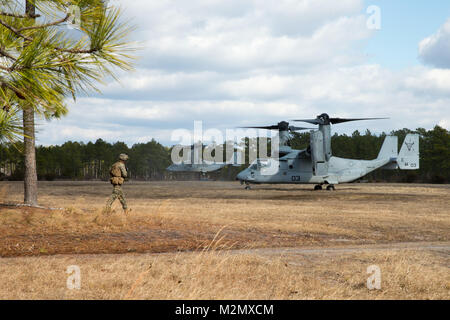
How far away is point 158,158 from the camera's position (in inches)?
5576

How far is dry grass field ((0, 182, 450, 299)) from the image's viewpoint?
6.47m

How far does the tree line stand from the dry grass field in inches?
1976

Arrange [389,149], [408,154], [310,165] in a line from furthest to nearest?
1. [389,149]
2. [408,154]
3. [310,165]

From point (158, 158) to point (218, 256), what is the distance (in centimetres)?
13449

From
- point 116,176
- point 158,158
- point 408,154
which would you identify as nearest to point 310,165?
point 408,154

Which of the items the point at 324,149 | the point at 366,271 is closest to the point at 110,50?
the point at 366,271

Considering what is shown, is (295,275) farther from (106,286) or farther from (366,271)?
(106,286)

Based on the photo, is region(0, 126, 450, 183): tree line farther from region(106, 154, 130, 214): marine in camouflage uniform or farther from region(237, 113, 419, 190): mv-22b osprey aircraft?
region(106, 154, 130, 214): marine in camouflage uniform

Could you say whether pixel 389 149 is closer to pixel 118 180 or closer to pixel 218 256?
pixel 118 180

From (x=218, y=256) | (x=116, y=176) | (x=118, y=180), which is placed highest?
(x=116, y=176)

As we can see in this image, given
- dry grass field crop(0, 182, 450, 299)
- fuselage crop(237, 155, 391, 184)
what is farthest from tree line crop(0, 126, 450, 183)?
dry grass field crop(0, 182, 450, 299)

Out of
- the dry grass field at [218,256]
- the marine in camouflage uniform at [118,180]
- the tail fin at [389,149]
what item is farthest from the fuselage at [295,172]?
the marine in camouflage uniform at [118,180]

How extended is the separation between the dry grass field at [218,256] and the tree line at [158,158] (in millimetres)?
50193
